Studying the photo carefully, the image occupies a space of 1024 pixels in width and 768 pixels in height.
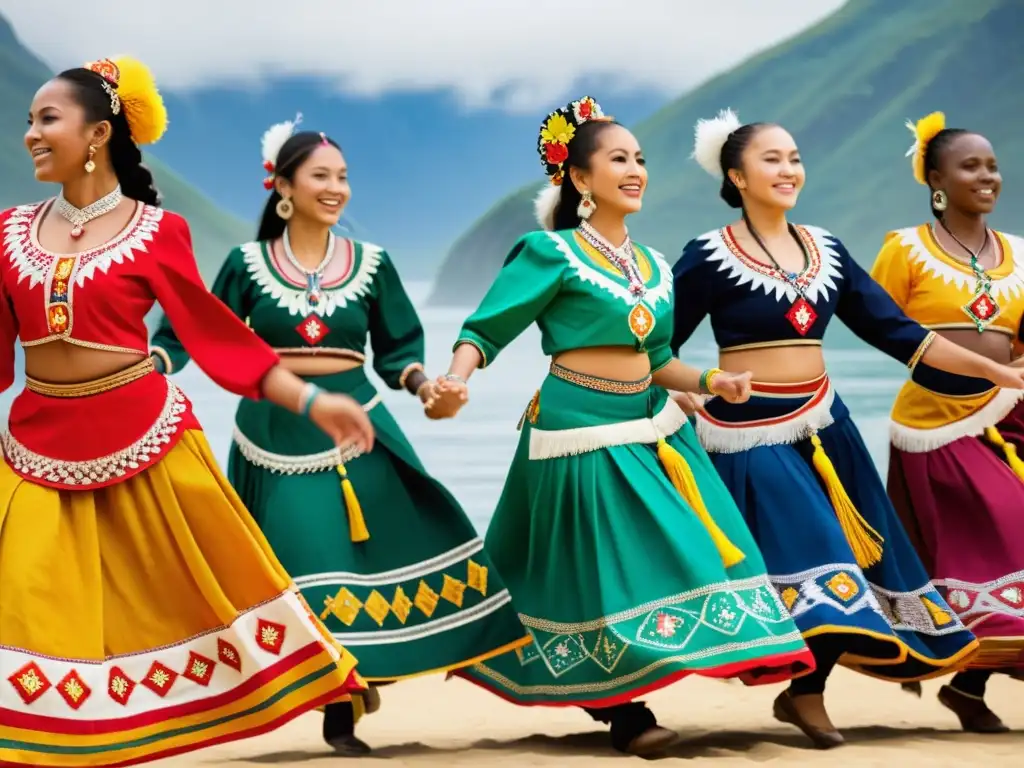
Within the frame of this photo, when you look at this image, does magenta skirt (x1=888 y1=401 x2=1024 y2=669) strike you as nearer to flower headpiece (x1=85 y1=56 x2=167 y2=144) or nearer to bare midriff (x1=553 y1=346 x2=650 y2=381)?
bare midriff (x1=553 y1=346 x2=650 y2=381)

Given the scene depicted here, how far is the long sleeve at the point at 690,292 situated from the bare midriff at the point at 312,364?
41.1 inches

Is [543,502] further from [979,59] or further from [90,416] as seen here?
[979,59]

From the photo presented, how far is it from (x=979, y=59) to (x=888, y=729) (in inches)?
265

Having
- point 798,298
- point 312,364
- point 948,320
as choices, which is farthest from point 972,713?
point 312,364

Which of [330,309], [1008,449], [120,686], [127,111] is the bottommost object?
[120,686]

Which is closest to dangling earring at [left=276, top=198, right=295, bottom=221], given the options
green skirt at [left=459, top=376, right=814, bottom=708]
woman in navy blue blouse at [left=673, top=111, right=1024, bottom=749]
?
green skirt at [left=459, top=376, right=814, bottom=708]

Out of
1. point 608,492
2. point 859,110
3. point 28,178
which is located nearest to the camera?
point 608,492

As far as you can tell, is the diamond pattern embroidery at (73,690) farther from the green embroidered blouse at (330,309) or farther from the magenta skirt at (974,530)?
the magenta skirt at (974,530)

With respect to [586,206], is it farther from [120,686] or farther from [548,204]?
[120,686]

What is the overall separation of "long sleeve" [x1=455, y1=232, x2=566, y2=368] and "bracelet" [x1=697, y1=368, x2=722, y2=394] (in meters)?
0.50

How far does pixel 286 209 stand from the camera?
4922mm

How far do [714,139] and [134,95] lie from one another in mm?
1951

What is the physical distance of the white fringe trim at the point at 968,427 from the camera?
528cm

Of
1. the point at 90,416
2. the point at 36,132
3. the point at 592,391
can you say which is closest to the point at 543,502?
the point at 592,391
